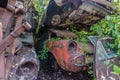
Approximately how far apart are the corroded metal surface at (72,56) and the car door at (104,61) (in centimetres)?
31

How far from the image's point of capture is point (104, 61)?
3.68m

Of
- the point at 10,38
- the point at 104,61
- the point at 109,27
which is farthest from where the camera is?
the point at 109,27

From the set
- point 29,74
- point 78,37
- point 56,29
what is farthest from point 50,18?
point 29,74

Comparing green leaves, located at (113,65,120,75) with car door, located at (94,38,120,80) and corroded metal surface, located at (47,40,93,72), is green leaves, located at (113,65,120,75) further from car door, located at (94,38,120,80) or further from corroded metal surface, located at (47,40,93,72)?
corroded metal surface, located at (47,40,93,72)

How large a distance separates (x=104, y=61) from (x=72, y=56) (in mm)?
524

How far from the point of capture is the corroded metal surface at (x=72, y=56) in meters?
3.85

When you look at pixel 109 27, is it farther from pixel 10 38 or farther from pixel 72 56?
pixel 10 38

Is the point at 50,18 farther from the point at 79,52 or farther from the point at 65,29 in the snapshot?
the point at 79,52

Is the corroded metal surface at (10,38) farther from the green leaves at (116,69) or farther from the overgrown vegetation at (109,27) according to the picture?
the overgrown vegetation at (109,27)

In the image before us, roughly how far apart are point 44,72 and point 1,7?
60.7 inches

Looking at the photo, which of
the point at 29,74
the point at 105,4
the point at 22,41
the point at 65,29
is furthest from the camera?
the point at 65,29

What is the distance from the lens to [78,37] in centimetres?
439

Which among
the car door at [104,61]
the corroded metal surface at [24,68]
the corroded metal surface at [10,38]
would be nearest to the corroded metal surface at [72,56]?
the car door at [104,61]

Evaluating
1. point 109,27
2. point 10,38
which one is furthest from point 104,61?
point 10,38
